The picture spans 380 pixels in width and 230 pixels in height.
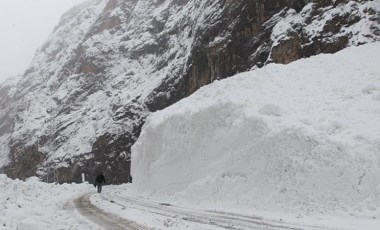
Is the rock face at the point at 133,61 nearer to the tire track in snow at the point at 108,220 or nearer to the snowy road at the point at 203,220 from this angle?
the snowy road at the point at 203,220

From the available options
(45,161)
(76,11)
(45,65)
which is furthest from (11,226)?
(76,11)

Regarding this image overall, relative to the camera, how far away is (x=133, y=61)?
87.0 meters

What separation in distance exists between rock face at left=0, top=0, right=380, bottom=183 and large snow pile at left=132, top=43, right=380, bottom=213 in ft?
38.4

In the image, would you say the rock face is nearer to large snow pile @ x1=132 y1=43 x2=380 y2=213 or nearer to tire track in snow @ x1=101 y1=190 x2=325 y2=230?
large snow pile @ x1=132 y1=43 x2=380 y2=213

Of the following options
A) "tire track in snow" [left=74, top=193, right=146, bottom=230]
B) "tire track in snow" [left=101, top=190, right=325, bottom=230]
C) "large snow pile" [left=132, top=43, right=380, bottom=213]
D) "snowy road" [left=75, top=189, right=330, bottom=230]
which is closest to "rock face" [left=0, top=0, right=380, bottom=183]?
"large snow pile" [left=132, top=43, right=380, bottom=213]

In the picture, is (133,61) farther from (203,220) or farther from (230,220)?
(230,220)

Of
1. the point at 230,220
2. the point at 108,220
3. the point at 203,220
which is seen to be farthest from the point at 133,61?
the point at 230,220

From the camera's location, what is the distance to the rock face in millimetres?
37625

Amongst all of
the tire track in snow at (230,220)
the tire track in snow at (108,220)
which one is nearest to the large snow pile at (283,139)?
the tire track in snow at (230,220)

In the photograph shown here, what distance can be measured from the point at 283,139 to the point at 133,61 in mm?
71574

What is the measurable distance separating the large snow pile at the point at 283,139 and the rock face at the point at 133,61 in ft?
38.4

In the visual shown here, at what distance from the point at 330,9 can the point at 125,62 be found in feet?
194

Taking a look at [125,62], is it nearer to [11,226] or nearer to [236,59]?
[236,59]

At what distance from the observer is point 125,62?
89562 mm
